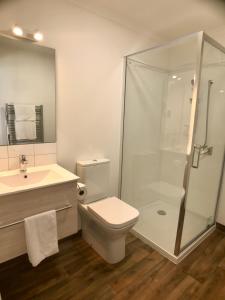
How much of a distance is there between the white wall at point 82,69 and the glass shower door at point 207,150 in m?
0.92

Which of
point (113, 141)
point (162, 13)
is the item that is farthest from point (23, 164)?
point (162, 13)

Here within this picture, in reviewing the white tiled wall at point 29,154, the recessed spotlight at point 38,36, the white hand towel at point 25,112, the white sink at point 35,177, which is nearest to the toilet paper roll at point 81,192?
the white sink at point 35,177

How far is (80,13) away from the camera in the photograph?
1.76 metres

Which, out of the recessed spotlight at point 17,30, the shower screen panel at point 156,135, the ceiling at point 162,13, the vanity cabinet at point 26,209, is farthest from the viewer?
the shower screen panel at point 156,135

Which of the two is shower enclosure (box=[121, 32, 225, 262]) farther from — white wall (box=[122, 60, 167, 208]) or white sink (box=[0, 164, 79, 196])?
white sink (box=[0, 164, 79, 196])

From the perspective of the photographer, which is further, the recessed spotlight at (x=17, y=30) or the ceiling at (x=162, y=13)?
the ceiling at (x=162, y=13)

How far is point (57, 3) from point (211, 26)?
1651mm

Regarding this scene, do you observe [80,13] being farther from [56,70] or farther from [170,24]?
[170,24]

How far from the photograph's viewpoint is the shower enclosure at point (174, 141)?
5.71 feet

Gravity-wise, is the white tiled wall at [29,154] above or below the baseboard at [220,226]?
above

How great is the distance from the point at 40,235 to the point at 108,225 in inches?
21.1

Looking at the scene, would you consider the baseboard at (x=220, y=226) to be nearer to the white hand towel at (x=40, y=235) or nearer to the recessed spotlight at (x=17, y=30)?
the white hand towel at (x=40, y=235)

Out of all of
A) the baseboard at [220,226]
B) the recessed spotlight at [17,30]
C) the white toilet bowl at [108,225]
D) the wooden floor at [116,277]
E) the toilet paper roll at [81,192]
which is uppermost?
the recessed spotlight at [17,30]

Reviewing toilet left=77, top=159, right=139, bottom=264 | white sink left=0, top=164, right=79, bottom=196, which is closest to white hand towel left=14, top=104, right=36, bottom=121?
white sink left=0, top=164, right=79, bottom=196
